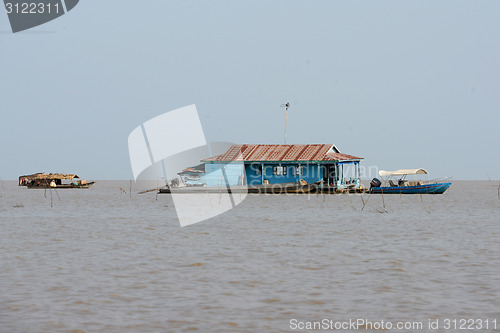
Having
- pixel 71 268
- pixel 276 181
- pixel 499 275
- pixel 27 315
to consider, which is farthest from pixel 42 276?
pixel 276 181

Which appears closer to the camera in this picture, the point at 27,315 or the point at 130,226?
the point at 27,315

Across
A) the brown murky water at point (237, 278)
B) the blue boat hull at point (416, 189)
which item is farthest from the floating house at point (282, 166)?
the brown murky water at point (237, 278)

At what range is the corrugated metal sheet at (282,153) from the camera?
49.0 metres

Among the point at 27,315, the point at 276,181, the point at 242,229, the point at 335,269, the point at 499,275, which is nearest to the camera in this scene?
the point at 27,315

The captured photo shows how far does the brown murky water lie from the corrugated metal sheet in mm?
26515

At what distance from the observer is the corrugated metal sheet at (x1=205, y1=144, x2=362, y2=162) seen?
4903 cm

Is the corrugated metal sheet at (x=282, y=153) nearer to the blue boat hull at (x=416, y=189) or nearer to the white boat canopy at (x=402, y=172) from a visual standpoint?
the white boat canopy at (x=402, y=172)

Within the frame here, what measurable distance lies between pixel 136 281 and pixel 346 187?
39.8m

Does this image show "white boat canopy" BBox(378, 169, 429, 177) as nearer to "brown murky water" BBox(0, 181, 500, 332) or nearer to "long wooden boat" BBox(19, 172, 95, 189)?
"brown murky water" BBox(0, 181, 500, 332)

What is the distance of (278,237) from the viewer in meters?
20.7

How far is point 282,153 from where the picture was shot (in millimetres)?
50531

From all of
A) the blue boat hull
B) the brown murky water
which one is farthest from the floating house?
the brown murky water

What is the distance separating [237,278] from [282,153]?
126ft

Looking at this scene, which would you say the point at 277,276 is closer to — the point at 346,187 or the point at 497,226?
the point at 497,226
